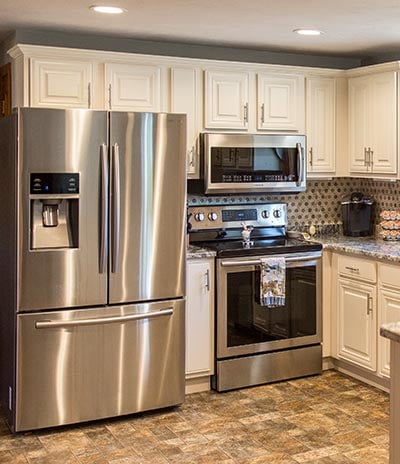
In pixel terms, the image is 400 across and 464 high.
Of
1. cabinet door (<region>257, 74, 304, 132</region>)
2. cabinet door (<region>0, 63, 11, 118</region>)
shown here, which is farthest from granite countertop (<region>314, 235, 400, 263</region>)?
cabinet door (<region>0, 63, 11, 118</region>)

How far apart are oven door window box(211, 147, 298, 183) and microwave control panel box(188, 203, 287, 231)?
31 cm

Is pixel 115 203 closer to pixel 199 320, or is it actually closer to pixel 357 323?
pixel 199 320

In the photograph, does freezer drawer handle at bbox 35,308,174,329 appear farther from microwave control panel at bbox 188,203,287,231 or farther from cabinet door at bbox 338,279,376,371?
cabinet door at bbox 338,279,376,371

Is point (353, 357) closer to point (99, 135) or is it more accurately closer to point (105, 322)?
point (105, 322)

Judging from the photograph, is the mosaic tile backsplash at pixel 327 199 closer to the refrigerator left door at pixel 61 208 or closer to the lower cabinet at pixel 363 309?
the lower cabinet at pixel 363 309

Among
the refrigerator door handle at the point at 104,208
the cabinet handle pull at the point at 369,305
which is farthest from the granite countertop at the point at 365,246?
the refrigerator door handle at the point at 104,208

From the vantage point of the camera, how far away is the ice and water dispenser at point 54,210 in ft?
12.0

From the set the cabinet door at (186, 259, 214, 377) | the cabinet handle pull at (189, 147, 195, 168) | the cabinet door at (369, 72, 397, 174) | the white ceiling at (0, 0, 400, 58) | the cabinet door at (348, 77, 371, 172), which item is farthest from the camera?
the cabinet door at (348, 77, 371, 172)

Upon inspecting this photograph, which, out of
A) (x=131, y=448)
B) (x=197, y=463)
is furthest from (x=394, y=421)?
(x=131, y=448)

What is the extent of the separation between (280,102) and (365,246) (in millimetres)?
1173

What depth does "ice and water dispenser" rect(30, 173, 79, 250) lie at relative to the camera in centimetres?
366

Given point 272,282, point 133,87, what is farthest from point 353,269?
point 133,87

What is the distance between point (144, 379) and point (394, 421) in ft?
6.25

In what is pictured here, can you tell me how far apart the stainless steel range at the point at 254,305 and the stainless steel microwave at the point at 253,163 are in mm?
294
